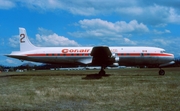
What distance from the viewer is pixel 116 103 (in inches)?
316

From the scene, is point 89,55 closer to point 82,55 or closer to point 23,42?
point 82,55

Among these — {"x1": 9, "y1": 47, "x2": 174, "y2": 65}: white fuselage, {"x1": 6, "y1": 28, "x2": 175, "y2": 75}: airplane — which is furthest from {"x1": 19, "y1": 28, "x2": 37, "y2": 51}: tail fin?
{"x1": 9, "y1": 47, "x2": 174, "y2": 65}: white fuselage

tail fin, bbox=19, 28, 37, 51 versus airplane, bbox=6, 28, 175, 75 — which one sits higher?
tail fin, bbox=19, 28, 37, 51

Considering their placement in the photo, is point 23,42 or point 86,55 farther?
point 23,42

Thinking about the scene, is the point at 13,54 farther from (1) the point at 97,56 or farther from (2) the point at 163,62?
(2) the point at 163,62

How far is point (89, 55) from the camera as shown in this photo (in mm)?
23469

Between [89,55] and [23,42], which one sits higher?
[23,42]

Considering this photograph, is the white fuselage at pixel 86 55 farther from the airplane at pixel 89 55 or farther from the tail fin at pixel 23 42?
the tail fin at pixel 23 42

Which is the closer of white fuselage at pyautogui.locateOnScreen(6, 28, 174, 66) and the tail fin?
white fuselage at pyautogui.locateOnScreen(6, 28, 174, 66)

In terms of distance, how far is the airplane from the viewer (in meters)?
23.1

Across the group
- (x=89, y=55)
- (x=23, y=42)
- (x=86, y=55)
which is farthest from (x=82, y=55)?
(x=23, y=42)

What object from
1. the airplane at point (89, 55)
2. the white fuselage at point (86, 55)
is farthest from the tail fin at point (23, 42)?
the white fuselage at point (86, 55)

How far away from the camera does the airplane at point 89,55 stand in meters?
23.1

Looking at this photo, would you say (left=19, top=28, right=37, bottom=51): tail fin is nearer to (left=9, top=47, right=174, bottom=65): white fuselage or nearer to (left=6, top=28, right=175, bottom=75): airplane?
(left=6, top=28, right=175, bottom=75): airplane
